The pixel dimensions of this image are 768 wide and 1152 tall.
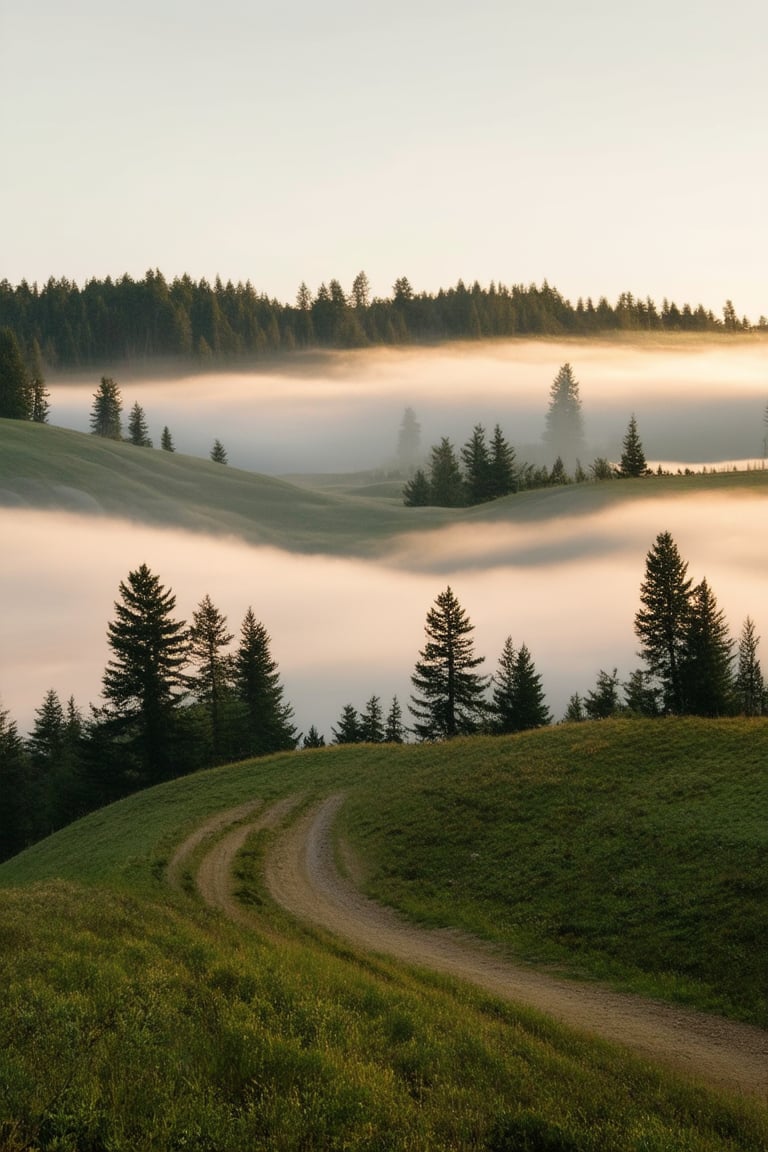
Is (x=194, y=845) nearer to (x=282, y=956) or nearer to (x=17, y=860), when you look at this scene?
(x=17, y=860)

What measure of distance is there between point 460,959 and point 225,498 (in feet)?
453

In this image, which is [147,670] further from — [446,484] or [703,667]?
[446,484]

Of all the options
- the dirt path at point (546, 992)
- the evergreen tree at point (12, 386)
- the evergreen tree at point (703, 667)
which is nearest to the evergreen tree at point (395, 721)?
the evergreen tree at point (703, 667)

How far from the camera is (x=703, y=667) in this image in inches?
2542

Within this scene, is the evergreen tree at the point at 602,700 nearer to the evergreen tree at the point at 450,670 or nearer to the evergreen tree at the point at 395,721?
the evergreen tree at the point at 450,670

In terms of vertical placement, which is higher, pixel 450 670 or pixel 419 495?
pixel 419 495

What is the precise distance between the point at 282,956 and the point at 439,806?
2041 cm

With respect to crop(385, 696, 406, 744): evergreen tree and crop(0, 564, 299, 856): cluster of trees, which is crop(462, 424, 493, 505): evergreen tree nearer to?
crop(385, 696, 406, 744): evergreen tree

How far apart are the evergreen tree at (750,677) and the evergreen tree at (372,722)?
111ft

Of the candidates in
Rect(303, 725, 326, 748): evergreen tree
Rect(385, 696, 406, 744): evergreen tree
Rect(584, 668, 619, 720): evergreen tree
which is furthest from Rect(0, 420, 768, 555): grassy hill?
Rect(584, 668, 619, 720): evergreen tree

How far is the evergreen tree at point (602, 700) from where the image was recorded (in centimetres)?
8506

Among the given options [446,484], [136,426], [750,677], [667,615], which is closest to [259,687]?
[667,615]

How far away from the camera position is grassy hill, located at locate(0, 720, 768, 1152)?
35.8ft

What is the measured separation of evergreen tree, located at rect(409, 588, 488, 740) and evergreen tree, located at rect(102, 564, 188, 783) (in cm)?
1853
